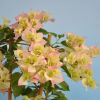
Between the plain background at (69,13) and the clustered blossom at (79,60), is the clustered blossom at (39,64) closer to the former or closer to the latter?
the clustered blossom at (79,60)

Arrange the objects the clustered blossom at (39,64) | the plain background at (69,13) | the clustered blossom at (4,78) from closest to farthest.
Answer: the clustered blossom at (39,64), the clustered blossom at (4,78), the plain background at (69,13)

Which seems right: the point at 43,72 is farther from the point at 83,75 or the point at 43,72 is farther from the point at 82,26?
the point at 82,26

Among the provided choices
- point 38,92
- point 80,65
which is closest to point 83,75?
point 80,65

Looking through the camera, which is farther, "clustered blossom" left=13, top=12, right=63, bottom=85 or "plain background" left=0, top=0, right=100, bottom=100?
"plain background" left=0, top=0, right=100, bottom=100

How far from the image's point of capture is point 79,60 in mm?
928

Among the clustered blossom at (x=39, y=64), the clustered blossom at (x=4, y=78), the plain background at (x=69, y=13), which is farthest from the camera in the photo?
the plain background at (x=69, y=13)

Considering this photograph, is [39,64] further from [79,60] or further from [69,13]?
[69,13]

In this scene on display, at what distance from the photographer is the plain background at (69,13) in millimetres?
1567

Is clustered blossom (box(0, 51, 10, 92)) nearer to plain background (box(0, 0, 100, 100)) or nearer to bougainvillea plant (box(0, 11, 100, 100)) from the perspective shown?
bougainvillea plant (box(0, 11, 100, 100))

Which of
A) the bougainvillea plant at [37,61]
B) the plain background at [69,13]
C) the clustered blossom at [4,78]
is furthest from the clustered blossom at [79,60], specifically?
the plain background at [69,13]

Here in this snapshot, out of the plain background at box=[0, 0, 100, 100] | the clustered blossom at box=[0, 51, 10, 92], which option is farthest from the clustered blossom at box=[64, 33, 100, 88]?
the plain background at box=[0, 0, 100, 100]

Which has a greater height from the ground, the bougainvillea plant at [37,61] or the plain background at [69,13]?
the plain background at [69,13]

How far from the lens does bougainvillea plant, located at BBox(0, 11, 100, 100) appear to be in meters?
0.84

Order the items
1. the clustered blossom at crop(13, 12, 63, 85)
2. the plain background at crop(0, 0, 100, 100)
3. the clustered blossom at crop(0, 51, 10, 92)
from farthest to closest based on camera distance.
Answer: the plain background at crop(0, 0, 100, 100), the clustered blossom at crop(0, 51, 10, 92), the clustered blossom at crop(13, 12, 63, 85)
